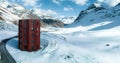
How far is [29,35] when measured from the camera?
134 ft

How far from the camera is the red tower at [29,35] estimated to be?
134 feet

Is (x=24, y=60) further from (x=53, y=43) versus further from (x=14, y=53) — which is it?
(x=53, y=43)

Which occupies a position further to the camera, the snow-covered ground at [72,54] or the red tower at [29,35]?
the red tower at [29,35]

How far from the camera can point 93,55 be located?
117 ft

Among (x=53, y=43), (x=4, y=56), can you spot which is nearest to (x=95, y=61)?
(x=53, y=43)

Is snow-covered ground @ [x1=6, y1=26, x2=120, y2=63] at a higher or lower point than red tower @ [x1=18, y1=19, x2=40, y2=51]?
lower

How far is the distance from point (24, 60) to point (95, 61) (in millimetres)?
10826

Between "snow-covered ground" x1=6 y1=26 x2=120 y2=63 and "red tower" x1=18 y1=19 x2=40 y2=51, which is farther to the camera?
"red tower" x1=18 y1=19 x2=40 y2=51

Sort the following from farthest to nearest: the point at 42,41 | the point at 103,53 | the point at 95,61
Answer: the point at 42,41
the point at 103,53
the point at 95,61

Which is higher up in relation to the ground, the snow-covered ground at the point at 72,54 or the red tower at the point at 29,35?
the red tower at the point at 29,35

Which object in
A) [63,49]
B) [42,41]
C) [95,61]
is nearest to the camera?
[95,61]

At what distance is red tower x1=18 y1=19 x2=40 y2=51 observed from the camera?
4097 cm

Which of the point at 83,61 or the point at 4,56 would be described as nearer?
the point at 83,61

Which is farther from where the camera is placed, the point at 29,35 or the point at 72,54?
the point at 29,35
